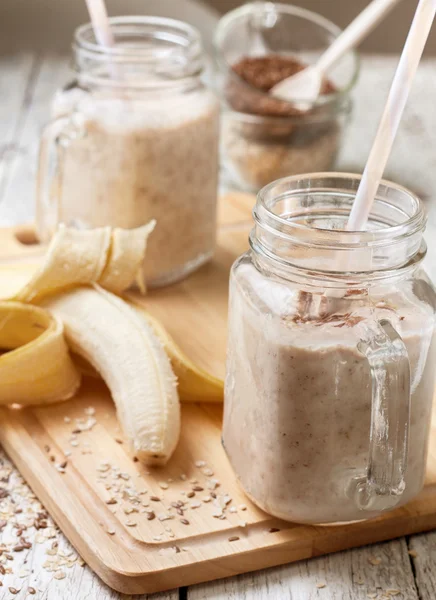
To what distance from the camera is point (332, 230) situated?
2.74ft

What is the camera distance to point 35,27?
268cm

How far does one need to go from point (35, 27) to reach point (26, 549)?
204cm

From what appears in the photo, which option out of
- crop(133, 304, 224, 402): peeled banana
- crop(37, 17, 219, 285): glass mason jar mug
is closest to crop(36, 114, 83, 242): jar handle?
crop(37, 17, 219, 285): glass mason jar mug

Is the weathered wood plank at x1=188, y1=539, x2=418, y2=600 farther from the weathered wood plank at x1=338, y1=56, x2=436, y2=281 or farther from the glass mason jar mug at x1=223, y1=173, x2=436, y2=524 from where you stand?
the weathered wood plank at x1=338, y1=56, x2=436, y2=281

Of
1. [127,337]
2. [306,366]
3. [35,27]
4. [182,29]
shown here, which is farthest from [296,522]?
[35,27]

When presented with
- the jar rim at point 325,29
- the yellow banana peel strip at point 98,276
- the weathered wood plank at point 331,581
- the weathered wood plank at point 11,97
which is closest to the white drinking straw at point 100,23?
the yellow banana peel strip at point 98,276

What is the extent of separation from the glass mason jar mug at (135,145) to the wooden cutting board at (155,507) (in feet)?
0.70

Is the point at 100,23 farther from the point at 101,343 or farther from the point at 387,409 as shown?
the point at 387,409

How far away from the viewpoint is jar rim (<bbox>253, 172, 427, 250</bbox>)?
0.84 meters

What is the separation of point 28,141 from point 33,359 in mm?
1029

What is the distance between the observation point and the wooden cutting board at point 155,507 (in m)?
0.91

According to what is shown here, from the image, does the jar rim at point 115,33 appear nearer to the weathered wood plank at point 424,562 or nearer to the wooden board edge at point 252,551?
Answer: the wooden board edge at point 252,551

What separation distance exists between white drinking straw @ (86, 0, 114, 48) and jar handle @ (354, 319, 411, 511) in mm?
677

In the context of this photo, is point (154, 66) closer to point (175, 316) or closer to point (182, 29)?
point (182, 29)
